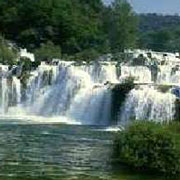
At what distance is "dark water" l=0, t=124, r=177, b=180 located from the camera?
30.6 meters

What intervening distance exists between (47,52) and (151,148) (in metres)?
46.1

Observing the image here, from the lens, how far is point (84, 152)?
121 ft

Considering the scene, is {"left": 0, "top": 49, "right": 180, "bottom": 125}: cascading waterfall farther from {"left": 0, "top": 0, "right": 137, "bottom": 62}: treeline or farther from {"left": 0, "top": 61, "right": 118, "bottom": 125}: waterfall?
{"left": 0, "top": 0, "right": 137, "bottom": 62}: treeline

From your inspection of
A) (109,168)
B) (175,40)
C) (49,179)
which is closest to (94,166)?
(109,168)

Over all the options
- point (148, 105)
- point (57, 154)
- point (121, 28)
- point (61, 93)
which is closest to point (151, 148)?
point (57, 154)

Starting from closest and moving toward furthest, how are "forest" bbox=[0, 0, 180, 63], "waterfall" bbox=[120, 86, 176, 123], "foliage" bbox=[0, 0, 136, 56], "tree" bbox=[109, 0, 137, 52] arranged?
"waterfall" bbox=[120, 86, 176, 123]
"forest" bbox=[0, 0, 180, 63]
"foliage" bbox=[0, 0, 136, 56]
"tree" bbox=[109, 0, 137, 52]

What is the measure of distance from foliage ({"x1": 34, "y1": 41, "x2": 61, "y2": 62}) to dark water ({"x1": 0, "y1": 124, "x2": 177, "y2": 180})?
2595cm

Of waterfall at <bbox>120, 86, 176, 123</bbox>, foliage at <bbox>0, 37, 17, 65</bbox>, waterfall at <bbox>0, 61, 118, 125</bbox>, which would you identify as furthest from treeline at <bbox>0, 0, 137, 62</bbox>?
waterfall at <bbox>120, 86, 176, 123</bbox>

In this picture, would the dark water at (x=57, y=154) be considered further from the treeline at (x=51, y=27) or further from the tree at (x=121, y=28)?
the tree at (x=121, y=28)

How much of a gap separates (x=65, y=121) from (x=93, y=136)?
10272 mm

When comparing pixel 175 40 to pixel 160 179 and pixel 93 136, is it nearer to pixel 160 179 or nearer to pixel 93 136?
pixel 93 136

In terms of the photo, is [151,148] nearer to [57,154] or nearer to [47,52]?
[57,154]

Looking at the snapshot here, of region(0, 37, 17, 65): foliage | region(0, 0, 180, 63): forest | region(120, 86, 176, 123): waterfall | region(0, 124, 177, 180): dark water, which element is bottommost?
region(0, 124, 177, 180): dark water

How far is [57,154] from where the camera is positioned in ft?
118
